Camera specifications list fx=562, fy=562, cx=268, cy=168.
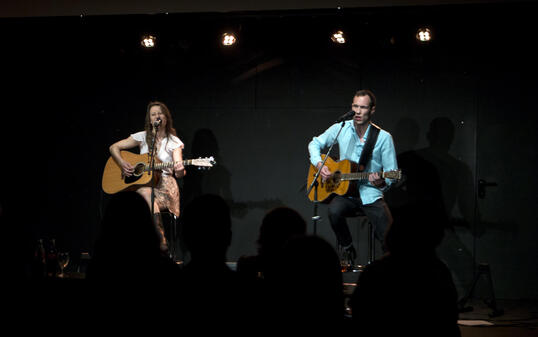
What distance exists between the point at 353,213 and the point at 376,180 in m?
0.45

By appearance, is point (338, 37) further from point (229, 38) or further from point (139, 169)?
point (139, 169)

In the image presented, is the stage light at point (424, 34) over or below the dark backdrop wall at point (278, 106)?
over

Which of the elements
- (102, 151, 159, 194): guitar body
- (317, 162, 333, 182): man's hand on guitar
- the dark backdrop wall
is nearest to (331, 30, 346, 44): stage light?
the dark backdrop wall

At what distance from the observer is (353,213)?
5746mm

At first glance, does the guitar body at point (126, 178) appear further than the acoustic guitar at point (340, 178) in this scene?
Yes

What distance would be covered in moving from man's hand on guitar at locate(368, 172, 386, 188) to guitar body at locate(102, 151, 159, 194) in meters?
2.38

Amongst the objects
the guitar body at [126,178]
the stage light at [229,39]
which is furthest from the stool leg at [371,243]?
the stage light at [229,39]

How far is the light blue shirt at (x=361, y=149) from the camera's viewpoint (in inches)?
222

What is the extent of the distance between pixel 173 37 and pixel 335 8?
6.96 feet

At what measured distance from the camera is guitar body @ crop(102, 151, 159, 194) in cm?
629

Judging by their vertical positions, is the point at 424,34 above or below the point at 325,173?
above

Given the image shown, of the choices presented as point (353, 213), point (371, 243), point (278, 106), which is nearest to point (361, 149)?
point (353, 213)

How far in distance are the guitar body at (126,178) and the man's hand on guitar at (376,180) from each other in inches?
93.6

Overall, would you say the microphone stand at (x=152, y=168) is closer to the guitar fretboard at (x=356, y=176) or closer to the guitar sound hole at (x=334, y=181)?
the guitar sound hole at (x=334, y=181)
